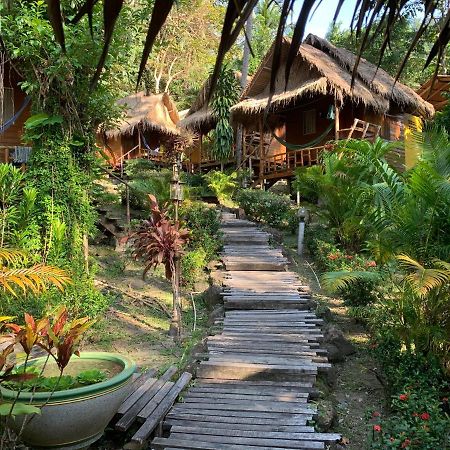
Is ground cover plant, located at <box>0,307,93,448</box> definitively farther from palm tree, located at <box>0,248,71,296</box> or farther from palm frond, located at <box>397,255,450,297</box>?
palm frond, located at <box>397,255,450,297</box>

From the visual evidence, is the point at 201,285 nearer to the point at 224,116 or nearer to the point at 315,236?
the point at 315,236

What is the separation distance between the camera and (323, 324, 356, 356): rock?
19.0ft

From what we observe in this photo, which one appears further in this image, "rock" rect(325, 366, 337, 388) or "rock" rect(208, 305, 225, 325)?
"rock" rect(208, 305, 225, 325)

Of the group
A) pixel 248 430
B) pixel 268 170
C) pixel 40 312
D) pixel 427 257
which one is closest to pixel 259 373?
pixel 248 430

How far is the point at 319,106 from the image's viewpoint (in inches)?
644

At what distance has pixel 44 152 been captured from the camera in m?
6.26

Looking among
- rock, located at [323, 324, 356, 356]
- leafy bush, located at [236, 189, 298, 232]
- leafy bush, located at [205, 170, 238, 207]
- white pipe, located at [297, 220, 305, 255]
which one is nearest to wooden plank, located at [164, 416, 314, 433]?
rock, located at [323, 324, 356, 356]

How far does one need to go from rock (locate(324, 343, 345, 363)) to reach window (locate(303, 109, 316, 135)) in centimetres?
1206

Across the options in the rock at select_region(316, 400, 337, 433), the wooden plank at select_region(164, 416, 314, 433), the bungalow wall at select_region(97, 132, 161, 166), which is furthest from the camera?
the bungalow wall at select_region(97, 132, 161, 166)

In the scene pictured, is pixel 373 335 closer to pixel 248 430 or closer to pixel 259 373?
pixel 259 373

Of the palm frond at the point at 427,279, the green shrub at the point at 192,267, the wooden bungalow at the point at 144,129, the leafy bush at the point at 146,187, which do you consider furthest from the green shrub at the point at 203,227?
the wooden bungalow at the point at 144,129

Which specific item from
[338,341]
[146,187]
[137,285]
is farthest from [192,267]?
[338,341]

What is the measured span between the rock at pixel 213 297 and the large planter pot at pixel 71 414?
14.0 feet

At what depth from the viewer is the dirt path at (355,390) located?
425 centimetres
